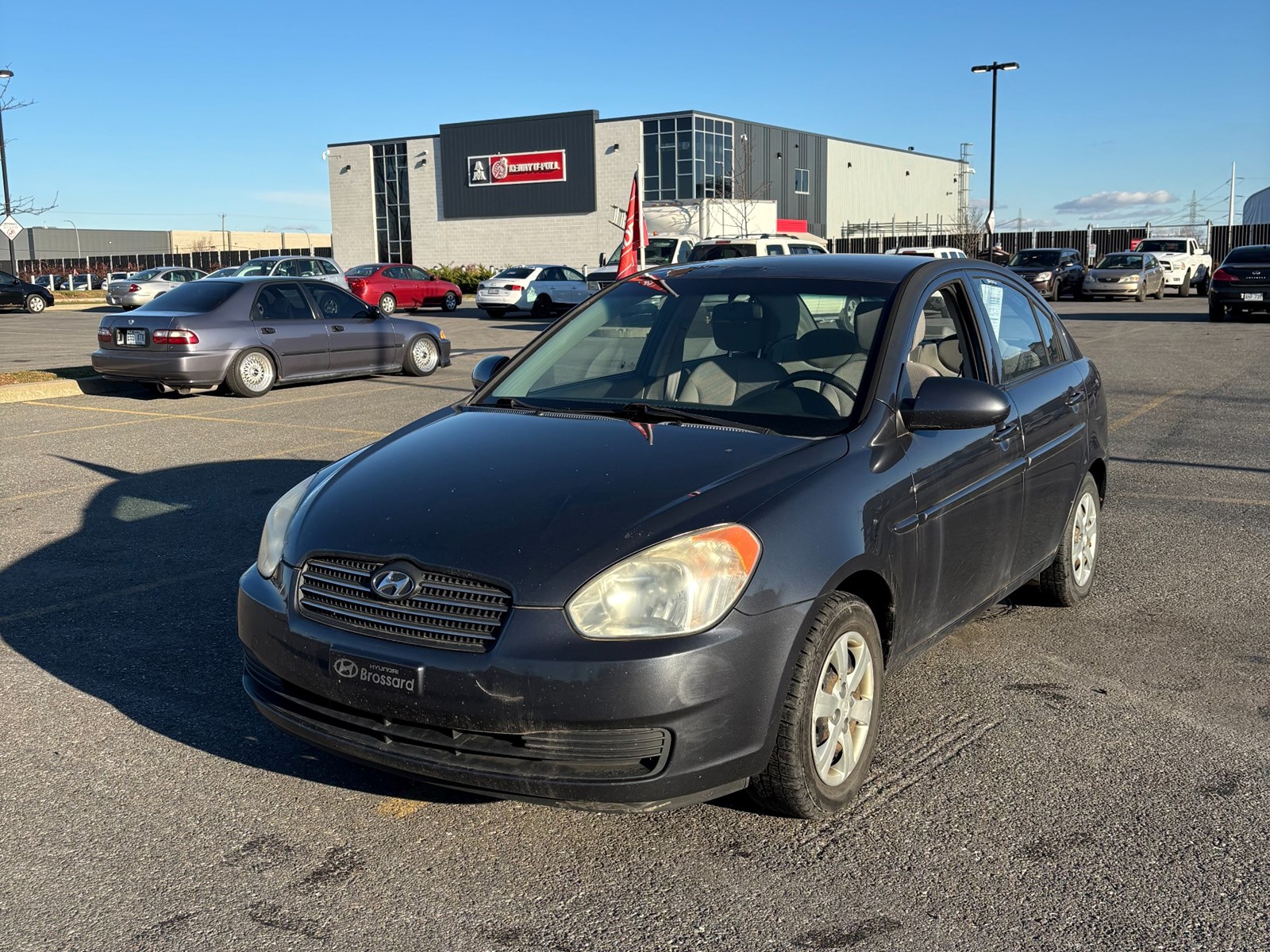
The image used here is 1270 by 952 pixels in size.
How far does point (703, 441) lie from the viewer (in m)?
3.95

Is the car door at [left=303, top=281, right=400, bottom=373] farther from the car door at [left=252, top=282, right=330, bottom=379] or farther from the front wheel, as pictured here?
the front wheel

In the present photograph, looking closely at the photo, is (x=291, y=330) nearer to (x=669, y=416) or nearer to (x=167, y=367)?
(x=167, y=367)

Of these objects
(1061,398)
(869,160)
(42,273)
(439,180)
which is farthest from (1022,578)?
(42,273)

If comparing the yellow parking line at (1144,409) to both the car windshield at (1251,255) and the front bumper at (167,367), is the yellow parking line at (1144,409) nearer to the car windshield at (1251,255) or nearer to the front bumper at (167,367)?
the front bumper at (167,367)

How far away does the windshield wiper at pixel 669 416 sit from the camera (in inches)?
163

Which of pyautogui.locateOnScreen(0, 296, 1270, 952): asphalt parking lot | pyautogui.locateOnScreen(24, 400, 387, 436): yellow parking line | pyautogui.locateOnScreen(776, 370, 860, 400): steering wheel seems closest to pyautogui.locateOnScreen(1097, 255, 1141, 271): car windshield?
pyautogui.locateOnScreen(24, 400, 387, 436): yellow parking line

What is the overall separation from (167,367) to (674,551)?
12.4 m

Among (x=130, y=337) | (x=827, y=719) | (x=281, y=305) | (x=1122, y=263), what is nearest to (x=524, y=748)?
(x=827, y=719)

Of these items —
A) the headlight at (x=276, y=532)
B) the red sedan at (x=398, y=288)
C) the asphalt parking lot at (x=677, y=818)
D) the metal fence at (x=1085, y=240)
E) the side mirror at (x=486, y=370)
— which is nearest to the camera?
the asphalt parking lot at (x=677, y=818)

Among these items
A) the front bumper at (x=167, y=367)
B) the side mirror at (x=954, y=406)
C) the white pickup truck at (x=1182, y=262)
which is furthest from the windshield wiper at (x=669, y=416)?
the white pickup truck at (x=1182, y=262)

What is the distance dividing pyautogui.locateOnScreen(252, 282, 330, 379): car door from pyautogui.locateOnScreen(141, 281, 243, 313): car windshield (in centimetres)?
38

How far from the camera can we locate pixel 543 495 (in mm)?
3576

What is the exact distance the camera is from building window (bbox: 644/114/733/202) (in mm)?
55750

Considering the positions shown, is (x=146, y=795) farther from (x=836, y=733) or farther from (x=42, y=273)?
(x=42, y=273)
